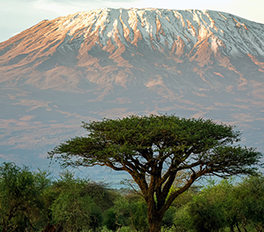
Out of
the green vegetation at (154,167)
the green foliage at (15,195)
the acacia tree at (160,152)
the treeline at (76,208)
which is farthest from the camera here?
the treeline at (76,208)

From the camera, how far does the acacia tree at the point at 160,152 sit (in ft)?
91.1

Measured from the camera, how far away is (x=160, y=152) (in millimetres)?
28359

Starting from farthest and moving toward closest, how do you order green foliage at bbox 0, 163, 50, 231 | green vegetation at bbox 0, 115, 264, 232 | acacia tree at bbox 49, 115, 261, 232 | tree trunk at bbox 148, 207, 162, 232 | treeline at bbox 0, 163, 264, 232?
1. treeline at bbox 0, 163, 264, 232
2. green foliage at bbox 0, 163, 50, 231
3. green vegetation at bbox 0, 115, 264, 232
4. acacia tree at bbox 49, 115, 261, 232
5. tree trunk at bbox 148, 207, 162, 232

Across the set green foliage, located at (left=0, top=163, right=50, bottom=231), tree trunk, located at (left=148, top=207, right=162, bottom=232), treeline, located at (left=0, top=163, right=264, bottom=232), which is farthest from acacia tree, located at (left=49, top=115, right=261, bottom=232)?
green foliage, located at (left=0, top=163, right=50, bottom=231)

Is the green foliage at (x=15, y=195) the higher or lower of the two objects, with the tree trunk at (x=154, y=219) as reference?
higher

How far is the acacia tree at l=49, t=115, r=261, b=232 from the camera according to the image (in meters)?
27.8

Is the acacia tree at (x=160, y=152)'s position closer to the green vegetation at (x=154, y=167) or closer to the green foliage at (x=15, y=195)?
the green vegetation at (x=154, y=167)

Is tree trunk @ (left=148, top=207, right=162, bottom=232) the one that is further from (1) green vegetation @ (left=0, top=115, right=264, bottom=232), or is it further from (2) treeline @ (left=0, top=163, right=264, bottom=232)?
(2) treeline @ (left=0, top=163, right=264, bottom=232)

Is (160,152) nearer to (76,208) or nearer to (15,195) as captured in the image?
(76,208)

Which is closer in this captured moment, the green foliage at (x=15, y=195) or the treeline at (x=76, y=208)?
the green foliage at (x=15, y=195)

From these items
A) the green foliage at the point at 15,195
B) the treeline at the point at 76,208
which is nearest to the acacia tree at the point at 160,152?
the treeline at the point at 76,208

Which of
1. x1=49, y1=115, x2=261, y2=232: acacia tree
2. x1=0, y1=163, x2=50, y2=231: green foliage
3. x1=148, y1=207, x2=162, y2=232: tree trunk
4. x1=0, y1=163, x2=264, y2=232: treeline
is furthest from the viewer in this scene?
x1=0, y1=163, x2=264, y2=232: treeline

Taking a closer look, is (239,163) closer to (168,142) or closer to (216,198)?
(168,142)

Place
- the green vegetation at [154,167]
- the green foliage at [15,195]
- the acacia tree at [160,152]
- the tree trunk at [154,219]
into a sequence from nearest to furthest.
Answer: the tree trunk at [154,219] → the acacia tree at [160,152] → the green vegetation at [154,167] → the green foliage at [15,195]
